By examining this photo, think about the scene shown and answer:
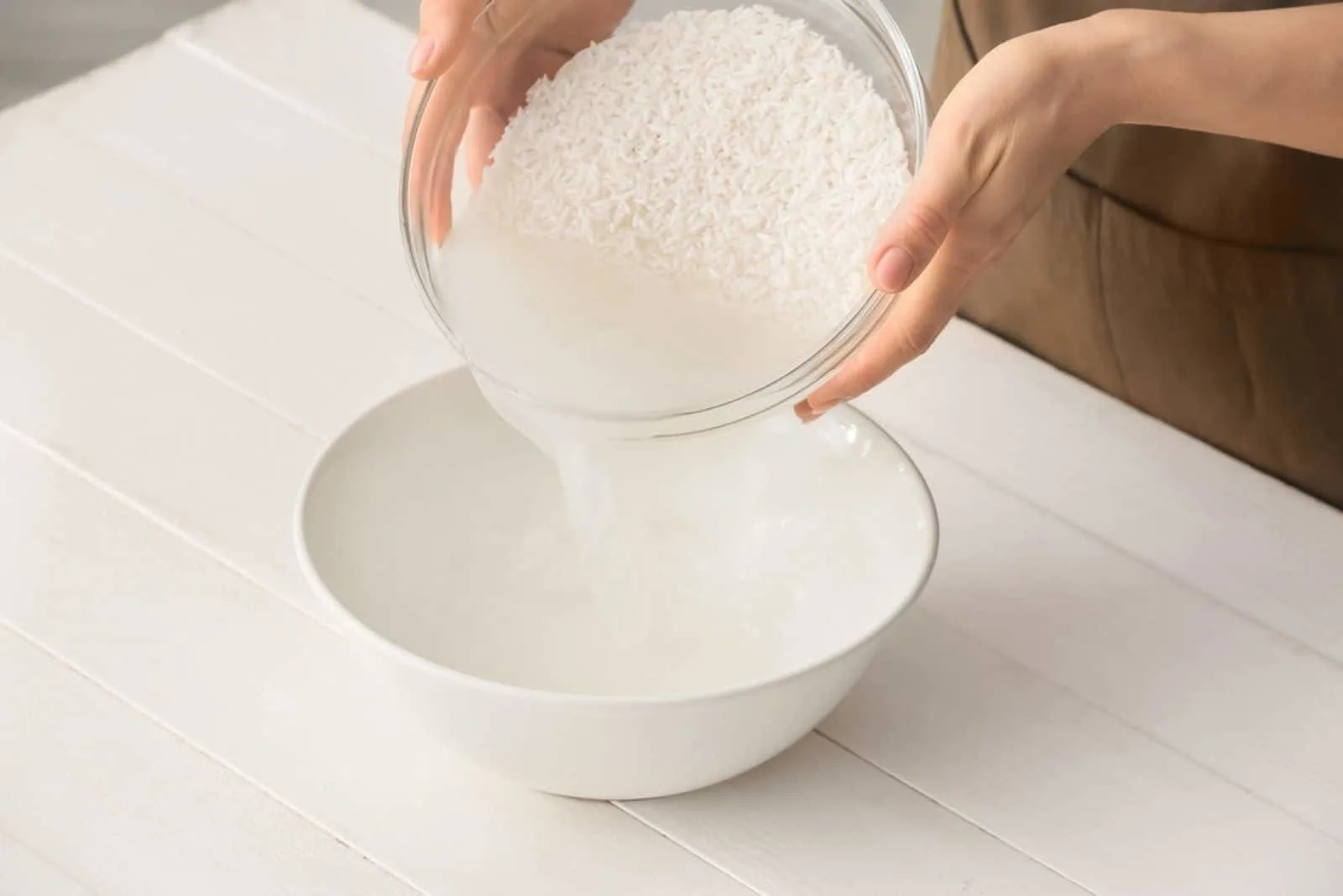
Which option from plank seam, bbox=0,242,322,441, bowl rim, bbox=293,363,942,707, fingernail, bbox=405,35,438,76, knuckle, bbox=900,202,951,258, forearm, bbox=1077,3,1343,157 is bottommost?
plank seam, bbox=0,242,322,441

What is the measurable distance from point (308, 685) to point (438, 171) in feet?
0.86

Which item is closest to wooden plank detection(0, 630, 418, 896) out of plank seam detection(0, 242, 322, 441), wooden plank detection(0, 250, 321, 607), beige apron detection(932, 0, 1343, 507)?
wooden plank detection(0, 250, 321, 607)

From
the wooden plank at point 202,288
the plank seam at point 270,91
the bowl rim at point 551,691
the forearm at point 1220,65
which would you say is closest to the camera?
the bowl rim at point 551,691

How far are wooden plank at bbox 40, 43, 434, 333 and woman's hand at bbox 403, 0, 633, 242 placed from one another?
0.27 meters

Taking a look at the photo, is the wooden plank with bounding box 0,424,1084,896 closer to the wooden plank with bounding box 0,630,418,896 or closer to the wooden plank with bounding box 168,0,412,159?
the wooden plank with bounding box 0,630,418,896

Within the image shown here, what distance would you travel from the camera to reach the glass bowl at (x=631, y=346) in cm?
70

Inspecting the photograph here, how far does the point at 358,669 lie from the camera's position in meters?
0.84

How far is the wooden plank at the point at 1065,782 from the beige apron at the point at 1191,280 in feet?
0.95

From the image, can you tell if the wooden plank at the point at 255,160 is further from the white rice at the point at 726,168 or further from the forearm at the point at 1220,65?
the forearm at the point at 1220,65

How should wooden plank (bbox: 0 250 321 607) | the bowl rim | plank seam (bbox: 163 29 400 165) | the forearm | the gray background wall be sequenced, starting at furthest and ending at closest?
the gray background wall < plank seam (bbox: 163 29 400 165) < wooden plank (bbox: 0 250 321 607) < the forearm < the bowl rim

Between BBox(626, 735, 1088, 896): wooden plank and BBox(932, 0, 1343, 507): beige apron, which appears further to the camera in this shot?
BBox(932, 0, 1343, 507): beige apron

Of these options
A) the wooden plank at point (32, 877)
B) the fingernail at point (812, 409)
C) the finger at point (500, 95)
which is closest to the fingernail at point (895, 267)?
the fingernail at point (812, 409)

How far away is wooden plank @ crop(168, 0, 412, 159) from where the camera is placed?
1197mm

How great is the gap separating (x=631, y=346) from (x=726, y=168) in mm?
90
